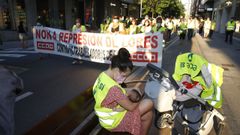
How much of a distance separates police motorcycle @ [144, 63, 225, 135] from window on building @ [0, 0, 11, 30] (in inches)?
681

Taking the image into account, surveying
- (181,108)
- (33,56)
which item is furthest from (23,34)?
(181,108)

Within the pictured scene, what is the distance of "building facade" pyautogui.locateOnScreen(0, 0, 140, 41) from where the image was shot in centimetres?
1847

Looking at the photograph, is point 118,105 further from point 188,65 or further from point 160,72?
point 188,65

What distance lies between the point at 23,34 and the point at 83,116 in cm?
1105

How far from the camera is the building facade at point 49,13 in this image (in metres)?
18.5

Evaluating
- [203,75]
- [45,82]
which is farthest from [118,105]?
[45,82]

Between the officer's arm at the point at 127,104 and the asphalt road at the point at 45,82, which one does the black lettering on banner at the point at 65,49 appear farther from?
the officer's arm at the point at 127,104

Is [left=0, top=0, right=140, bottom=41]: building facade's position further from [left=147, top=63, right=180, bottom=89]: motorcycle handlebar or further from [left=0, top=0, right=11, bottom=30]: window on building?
[left=147, top=63, right=180, bottom=89]: motorcycle handlebar

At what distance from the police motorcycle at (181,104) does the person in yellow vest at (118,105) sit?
0.75 meters

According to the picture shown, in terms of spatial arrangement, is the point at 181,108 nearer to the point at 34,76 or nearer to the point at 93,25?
the point at 34,76

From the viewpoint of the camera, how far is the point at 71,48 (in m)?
9.75

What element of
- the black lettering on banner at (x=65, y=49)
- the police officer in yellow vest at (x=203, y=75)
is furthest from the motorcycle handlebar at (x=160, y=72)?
the black lettering on banner at (x=65, y=49)

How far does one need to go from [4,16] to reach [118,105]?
59.8 feet

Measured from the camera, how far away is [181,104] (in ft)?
Answer: 12.5
